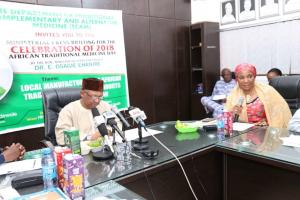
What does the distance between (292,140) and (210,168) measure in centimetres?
56

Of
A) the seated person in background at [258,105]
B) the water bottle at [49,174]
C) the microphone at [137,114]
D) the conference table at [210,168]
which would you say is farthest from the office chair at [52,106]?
the seated person in background at [258,105]

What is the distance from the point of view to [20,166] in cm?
146

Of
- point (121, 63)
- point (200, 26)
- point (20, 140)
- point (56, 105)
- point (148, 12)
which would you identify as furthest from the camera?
point (200, 26)

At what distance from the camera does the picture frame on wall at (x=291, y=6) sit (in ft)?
12.0

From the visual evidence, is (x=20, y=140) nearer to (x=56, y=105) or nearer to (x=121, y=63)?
(x=56, y=105)

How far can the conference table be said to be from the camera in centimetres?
140

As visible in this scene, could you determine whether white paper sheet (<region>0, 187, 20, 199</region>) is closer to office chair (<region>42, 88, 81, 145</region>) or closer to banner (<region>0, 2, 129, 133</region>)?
office chair (<region>42, 88, 81, 145</region>)

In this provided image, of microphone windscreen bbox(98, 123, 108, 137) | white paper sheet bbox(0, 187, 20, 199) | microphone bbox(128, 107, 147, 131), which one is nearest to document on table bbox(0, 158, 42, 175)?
white paper sheet bbox(0, 187, 20, 199)

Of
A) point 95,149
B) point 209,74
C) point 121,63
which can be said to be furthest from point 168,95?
point 95,149

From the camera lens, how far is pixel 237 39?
14.6 ft

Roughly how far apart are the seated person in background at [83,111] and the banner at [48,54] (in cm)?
119

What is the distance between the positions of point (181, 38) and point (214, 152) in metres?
3.32

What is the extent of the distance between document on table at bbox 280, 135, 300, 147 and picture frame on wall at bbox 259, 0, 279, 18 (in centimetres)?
271

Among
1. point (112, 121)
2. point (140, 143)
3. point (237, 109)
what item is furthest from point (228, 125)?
point (112, 121)
